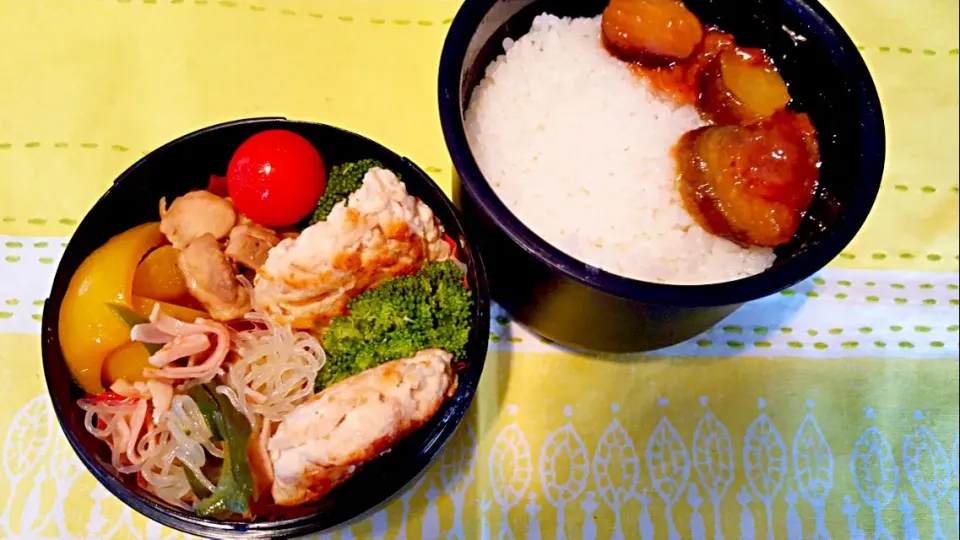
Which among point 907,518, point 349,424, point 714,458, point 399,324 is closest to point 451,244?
point 399,324

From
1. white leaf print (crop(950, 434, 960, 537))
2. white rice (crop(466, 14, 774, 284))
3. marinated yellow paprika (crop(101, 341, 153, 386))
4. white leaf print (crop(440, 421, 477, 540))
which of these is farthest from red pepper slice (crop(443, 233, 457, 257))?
white leaf print (crop(950, 434, 960, 537))

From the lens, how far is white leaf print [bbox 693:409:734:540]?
1.65 m

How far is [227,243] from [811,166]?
1.23 meters

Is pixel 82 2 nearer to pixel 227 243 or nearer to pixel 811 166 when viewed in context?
pixel 227 243

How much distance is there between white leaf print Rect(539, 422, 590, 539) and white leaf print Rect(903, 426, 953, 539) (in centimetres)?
78

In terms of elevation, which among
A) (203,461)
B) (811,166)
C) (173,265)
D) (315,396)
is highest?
(811,166)

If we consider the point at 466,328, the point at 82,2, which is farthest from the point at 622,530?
the point at 82,2

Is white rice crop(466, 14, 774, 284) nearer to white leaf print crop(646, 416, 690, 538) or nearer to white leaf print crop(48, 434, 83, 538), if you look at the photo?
white leaf print crop(646, 416, 690, 538)

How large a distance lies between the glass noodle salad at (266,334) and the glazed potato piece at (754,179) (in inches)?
21.1

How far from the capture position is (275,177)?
4.82 feet

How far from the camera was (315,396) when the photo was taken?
1.36 meters

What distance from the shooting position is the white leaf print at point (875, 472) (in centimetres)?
169

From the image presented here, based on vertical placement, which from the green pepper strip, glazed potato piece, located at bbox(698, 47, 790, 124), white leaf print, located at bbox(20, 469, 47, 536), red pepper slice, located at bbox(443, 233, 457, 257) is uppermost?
glazed potato piece, located at bbox(698, 47, 790, 124)

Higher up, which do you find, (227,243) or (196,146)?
(196,146)
